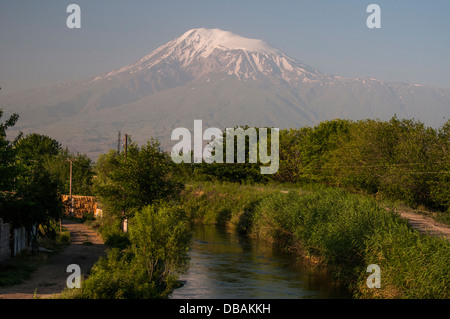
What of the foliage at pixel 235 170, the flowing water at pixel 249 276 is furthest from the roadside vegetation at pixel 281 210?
the foliage at pixel 235 170

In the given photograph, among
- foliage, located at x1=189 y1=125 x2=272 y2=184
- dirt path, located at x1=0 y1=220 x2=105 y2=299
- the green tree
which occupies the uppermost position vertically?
the green tree

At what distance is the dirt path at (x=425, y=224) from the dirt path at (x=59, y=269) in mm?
22204

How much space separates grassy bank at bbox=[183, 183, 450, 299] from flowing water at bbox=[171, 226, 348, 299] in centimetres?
122

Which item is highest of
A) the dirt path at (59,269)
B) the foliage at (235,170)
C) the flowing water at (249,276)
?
the foliage at (235,170)

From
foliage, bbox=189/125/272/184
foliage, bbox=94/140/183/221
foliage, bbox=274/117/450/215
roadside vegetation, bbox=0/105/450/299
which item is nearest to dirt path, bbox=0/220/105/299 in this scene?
roadside vegetation, bbox=0/105/450/299

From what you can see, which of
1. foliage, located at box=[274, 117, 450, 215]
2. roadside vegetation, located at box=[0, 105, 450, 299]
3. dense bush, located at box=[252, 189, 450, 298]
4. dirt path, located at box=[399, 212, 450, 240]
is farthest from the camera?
foliage, located at box=[274, 117, 450, 215]

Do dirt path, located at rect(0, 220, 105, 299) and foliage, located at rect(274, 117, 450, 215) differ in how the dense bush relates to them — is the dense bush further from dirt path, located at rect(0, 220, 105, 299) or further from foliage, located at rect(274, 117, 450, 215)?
dirt path, located at rect(0, 220, 105, 299)

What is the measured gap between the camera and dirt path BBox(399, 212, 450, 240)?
39281 mm

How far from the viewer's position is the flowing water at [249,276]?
93.9 ft

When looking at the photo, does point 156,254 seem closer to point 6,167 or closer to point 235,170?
point 6,167

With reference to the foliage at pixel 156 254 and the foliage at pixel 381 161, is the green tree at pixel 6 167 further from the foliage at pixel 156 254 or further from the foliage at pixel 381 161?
the foliage at pixel 381 161

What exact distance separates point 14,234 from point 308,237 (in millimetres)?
18302

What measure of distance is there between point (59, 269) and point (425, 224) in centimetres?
2724

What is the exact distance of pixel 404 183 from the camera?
56.5 metres
